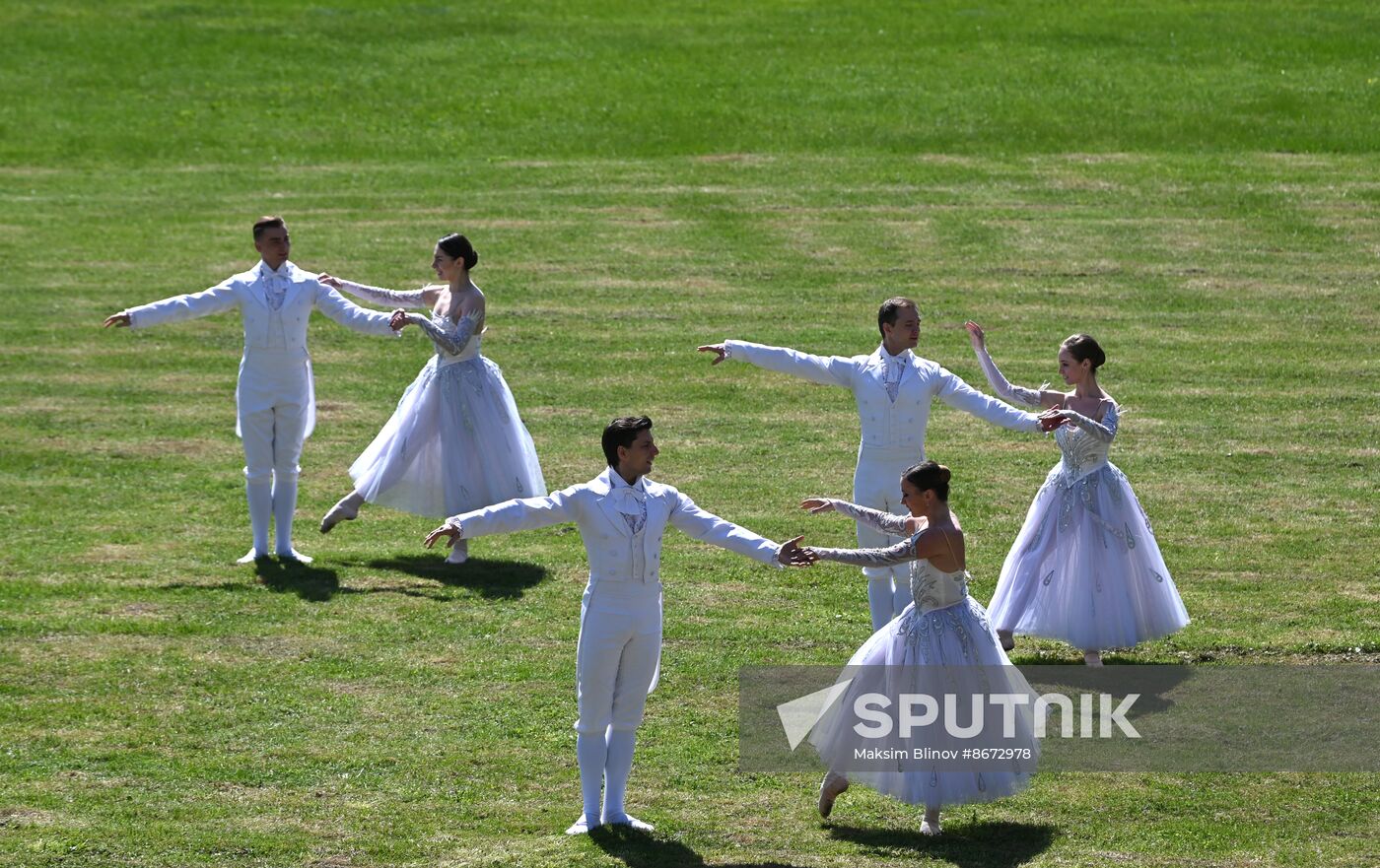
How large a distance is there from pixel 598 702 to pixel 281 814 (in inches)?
80.6

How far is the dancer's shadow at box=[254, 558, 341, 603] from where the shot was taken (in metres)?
14.2

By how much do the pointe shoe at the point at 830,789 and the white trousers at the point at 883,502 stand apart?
2.54 meters

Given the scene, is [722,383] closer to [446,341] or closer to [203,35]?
[446,341]

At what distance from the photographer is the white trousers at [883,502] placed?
1207 cm

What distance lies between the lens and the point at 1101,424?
40.1 feet

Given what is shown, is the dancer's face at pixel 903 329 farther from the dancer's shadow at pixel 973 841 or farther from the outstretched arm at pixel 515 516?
the dancer's shadow at pixel 973 841

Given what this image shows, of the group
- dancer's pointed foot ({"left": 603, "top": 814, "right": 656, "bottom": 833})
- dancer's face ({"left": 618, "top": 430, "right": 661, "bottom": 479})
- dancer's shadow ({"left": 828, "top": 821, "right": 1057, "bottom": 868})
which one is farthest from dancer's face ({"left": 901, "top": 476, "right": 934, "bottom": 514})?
dancer's pointed foot ({"left": 603, "top": 814, "right": 656, "bottom": 833})

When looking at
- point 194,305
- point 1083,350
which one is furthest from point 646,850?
point 194,305

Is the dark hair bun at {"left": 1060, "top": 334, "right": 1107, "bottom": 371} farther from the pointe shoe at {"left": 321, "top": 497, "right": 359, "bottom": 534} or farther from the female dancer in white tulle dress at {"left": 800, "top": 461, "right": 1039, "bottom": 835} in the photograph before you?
the pointe shoe at {"left": 321, "top": 497, "right": 359, "bottom": 534}

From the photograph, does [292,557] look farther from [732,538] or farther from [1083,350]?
[1083,350]

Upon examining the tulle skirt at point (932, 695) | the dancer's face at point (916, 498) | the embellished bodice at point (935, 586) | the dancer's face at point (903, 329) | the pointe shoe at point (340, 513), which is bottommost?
the tulle skirt at point (932, 695)

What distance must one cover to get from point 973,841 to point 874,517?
187cm

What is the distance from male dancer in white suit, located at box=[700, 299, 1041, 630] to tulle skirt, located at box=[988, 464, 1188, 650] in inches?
32.4

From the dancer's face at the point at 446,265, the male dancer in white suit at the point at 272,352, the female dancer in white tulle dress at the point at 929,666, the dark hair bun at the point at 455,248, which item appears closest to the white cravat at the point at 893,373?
the female dancer in white tulle dress at the point at 929,666
